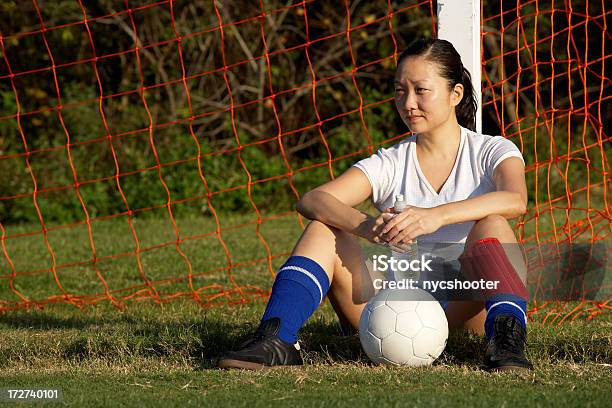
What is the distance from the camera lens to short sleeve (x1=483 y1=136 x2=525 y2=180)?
3.47 m

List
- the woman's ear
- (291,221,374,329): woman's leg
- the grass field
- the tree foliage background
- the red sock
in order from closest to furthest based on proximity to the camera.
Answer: the grass field, the red sock, (291,221,374,329): woman's leg, the woman's ear, the tree foliage background

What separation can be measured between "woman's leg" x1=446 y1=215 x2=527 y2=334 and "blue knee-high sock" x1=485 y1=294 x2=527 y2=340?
0.10 meters

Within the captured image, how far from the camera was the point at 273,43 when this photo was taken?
10602 mm

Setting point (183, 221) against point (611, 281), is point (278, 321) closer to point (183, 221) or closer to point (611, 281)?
point (611, 281)

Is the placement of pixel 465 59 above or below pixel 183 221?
above

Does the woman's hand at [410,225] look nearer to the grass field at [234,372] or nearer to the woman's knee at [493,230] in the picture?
the woman's knee at [493,230]

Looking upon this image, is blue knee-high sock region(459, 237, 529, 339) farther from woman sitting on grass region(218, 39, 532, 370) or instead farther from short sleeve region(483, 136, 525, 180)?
short sleeve region(483, 136, 525, 180)

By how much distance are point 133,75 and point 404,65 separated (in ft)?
25.3

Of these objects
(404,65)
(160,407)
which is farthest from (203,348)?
(404,65)

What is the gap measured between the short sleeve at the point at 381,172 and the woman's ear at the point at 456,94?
28 cm

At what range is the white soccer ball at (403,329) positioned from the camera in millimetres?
3277

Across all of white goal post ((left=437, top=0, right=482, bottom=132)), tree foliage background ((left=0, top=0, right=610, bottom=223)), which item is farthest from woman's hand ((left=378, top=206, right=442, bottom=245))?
tree foliage background ((left=0, top=0, right=610, bottom=223))

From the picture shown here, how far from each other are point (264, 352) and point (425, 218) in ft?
2.18

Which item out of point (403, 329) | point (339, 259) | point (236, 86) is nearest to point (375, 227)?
point (339, 259)
